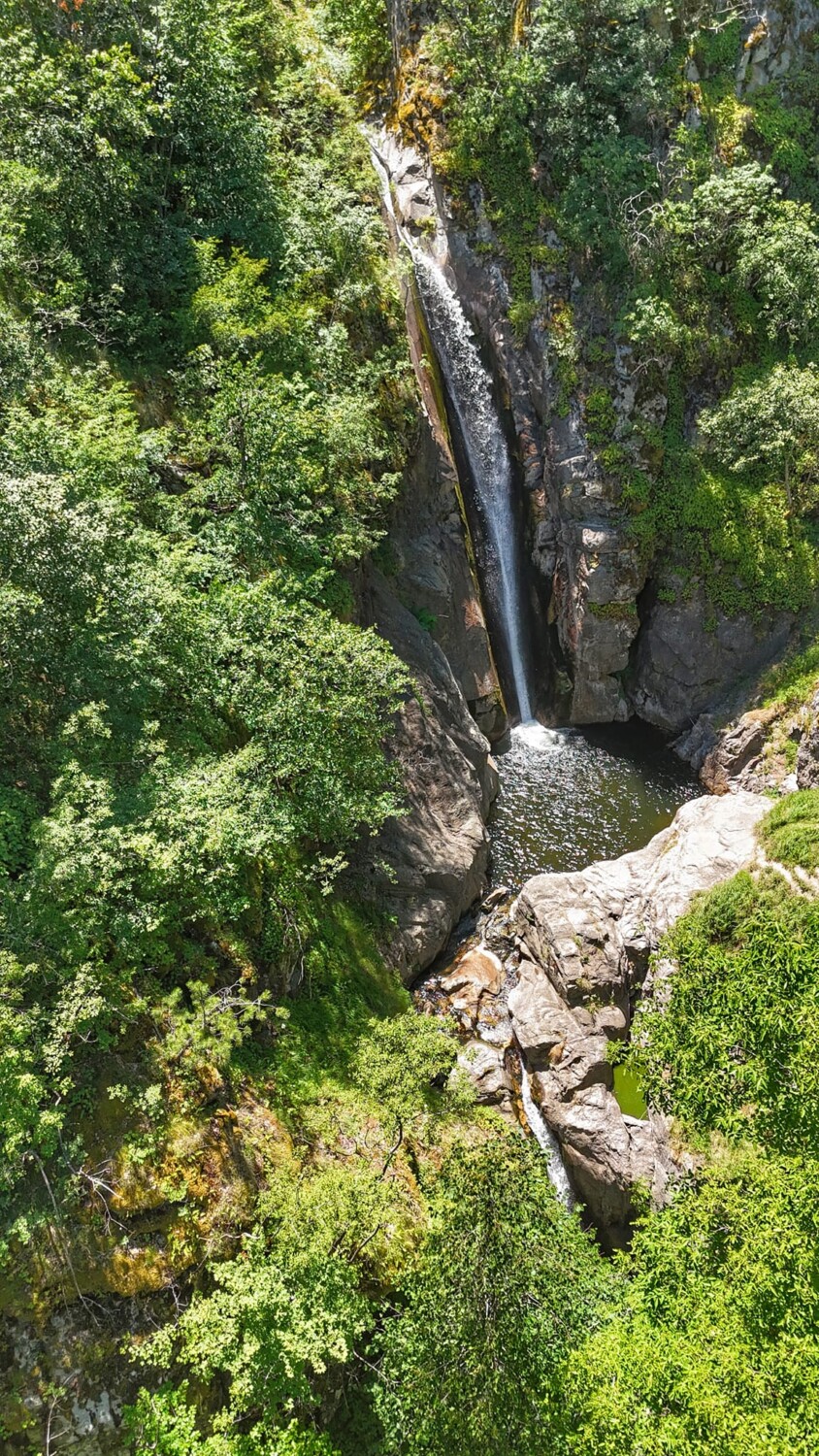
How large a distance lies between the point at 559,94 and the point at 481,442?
10.6m

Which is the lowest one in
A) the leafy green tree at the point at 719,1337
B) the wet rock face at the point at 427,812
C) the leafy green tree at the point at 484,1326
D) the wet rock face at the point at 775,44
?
the leafy green tree at the point at 719,1337

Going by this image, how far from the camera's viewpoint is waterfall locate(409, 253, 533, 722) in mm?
26216

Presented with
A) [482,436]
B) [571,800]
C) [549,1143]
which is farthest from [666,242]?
[549,1143]

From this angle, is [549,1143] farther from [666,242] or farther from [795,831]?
[666,242]

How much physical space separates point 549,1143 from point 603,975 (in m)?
3.54

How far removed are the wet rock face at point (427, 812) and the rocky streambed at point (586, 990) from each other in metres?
1.41

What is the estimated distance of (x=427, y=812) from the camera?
18578 mm

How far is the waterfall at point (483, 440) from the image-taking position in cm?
2622

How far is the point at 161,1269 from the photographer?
8.52 m

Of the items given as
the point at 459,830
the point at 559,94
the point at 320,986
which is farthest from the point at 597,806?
the point at 559,94

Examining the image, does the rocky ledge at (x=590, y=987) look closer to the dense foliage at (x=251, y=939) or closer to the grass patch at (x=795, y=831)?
the grass patch at (x=795, y=831)

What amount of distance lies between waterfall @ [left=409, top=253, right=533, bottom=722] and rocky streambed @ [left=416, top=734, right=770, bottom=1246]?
1061 centimetres

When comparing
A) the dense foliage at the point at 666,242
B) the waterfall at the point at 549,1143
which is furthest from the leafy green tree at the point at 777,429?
the waterfall at the point at 549,1143

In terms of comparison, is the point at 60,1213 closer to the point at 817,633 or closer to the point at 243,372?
the point at 243,372
